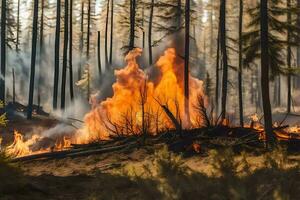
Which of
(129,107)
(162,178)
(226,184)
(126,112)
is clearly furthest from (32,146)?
(226,184)

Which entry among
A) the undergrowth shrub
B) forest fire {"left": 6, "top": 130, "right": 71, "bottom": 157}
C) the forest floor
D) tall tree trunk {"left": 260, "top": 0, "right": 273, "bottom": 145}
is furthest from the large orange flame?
the undergrowth shrub

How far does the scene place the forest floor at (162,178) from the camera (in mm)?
7027

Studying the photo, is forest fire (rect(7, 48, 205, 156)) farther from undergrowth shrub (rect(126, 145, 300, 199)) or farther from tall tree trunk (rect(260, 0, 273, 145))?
undergrowth shrub (rect(126, 145, 300, 199))

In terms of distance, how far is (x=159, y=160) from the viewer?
9.16m

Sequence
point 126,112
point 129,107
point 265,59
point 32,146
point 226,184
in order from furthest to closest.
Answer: point 32,146
point 129,107
point 126,112
point 265,59
point 226,184

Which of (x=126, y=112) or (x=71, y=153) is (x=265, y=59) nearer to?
(x=126, y=112)

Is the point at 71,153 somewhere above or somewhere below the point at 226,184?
below

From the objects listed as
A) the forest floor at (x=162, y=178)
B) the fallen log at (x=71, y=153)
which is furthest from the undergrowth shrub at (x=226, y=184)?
the fallen log at (x=71, y=153)

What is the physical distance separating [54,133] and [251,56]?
11.9 m

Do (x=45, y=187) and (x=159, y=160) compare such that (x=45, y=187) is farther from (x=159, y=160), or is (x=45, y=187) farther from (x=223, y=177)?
(x=223, y=177)

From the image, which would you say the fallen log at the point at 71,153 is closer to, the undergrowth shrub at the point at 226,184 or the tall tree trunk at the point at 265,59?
the tall tree trunk at the point at 265,59

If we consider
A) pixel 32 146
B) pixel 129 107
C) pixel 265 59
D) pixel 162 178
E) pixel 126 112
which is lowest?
pixel 32 146

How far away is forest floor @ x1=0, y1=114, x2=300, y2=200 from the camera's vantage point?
23.1 ft

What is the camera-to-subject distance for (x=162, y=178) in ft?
27.6
